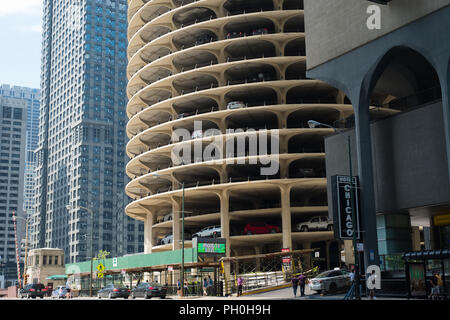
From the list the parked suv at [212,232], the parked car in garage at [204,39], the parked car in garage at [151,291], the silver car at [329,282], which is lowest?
the parked car in garage at [151,291]

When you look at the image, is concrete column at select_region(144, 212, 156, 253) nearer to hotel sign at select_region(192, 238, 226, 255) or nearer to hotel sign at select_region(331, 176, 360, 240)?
hotel sign at select_region(192, 238, 226, 255)

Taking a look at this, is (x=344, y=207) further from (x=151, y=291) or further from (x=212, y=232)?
(x=212, y=232)

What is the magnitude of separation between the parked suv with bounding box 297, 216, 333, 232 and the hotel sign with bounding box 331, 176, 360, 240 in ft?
87.1

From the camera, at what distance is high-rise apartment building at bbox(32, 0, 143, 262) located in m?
169

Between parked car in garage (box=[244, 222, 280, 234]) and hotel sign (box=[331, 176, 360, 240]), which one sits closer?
hotel sign (box=[331, 176, 360, 240])

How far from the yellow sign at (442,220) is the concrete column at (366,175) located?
5.68 meters

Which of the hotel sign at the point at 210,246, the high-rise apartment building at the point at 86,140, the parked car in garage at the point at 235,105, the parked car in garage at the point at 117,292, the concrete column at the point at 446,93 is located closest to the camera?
the concrete column at the point at 446,93

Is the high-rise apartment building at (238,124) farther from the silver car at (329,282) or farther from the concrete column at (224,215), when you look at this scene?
the silver car at (329,282)

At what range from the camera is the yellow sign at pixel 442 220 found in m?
37.1

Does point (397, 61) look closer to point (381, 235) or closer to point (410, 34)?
point (410, 34)

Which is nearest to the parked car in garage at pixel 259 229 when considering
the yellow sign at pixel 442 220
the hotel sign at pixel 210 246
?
the hotel sign at pixel 210 246

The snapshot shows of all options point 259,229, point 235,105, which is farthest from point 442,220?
point 235,105

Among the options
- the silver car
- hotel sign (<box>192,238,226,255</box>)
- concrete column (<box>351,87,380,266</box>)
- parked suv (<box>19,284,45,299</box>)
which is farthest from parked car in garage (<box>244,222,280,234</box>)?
concrete column (<box>351,87,380,266</box>)
